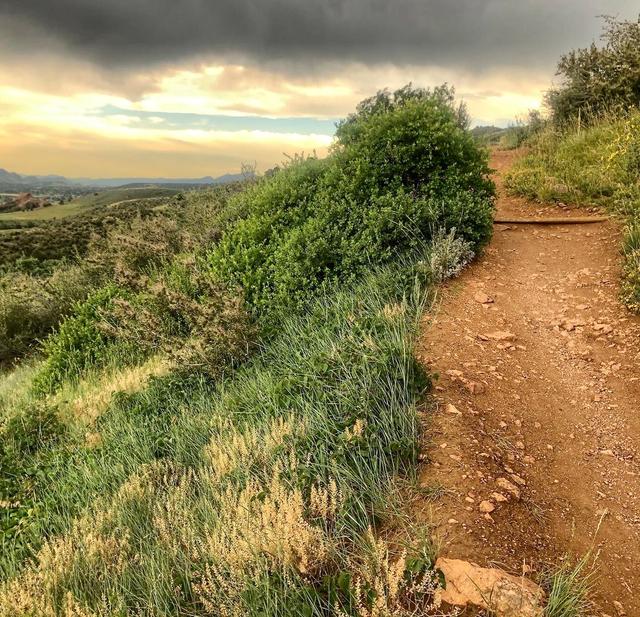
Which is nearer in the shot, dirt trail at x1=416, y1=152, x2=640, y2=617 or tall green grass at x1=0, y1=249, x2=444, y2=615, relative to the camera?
tall green grass at x1=0, y1=249, x2=444, y2=615

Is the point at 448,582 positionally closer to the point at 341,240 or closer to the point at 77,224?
the point at 341,240

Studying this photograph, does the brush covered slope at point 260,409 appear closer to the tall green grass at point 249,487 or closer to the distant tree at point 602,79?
the tall green grass at point 249,487

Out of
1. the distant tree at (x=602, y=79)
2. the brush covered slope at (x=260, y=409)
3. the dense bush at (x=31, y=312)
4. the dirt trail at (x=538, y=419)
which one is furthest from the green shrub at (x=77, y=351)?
the distant tree at (x=602, y=79)

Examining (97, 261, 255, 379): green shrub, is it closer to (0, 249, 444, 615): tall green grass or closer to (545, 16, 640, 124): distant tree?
(0, 249, 444, 615): tall green grass

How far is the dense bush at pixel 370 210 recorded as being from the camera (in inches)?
303

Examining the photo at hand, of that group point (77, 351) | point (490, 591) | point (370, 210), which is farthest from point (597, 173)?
point (77, 351)

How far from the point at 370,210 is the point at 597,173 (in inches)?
228

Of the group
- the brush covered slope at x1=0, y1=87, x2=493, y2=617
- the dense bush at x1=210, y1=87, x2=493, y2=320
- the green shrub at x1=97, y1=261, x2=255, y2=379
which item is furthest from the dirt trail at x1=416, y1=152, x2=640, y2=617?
the green shrub at x1=97, y1=261, x2=255, y2=379

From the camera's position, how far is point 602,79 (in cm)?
1511

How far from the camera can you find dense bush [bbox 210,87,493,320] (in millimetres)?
7695

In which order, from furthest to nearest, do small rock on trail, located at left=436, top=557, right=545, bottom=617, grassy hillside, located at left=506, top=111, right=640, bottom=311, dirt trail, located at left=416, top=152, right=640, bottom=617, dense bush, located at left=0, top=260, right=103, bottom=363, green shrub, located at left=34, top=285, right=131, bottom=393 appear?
dense bush, located at left=0, top=260, right=103, bottom=363 → green shrub, located at left=34, top=285, right=131, bottom=393 → grassy hillside, located at left=506, top=111, right=640, bottom=311 → dirt trail, located at left=416, top=152, right=640, bottom=617 → small rock on trail, located at left=436, top=557, right=545, bottom=617

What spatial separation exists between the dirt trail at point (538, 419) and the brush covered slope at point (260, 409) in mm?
390

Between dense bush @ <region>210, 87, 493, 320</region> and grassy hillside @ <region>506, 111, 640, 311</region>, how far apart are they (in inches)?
86.9

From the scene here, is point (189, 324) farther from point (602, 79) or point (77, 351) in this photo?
point (602, 79)
